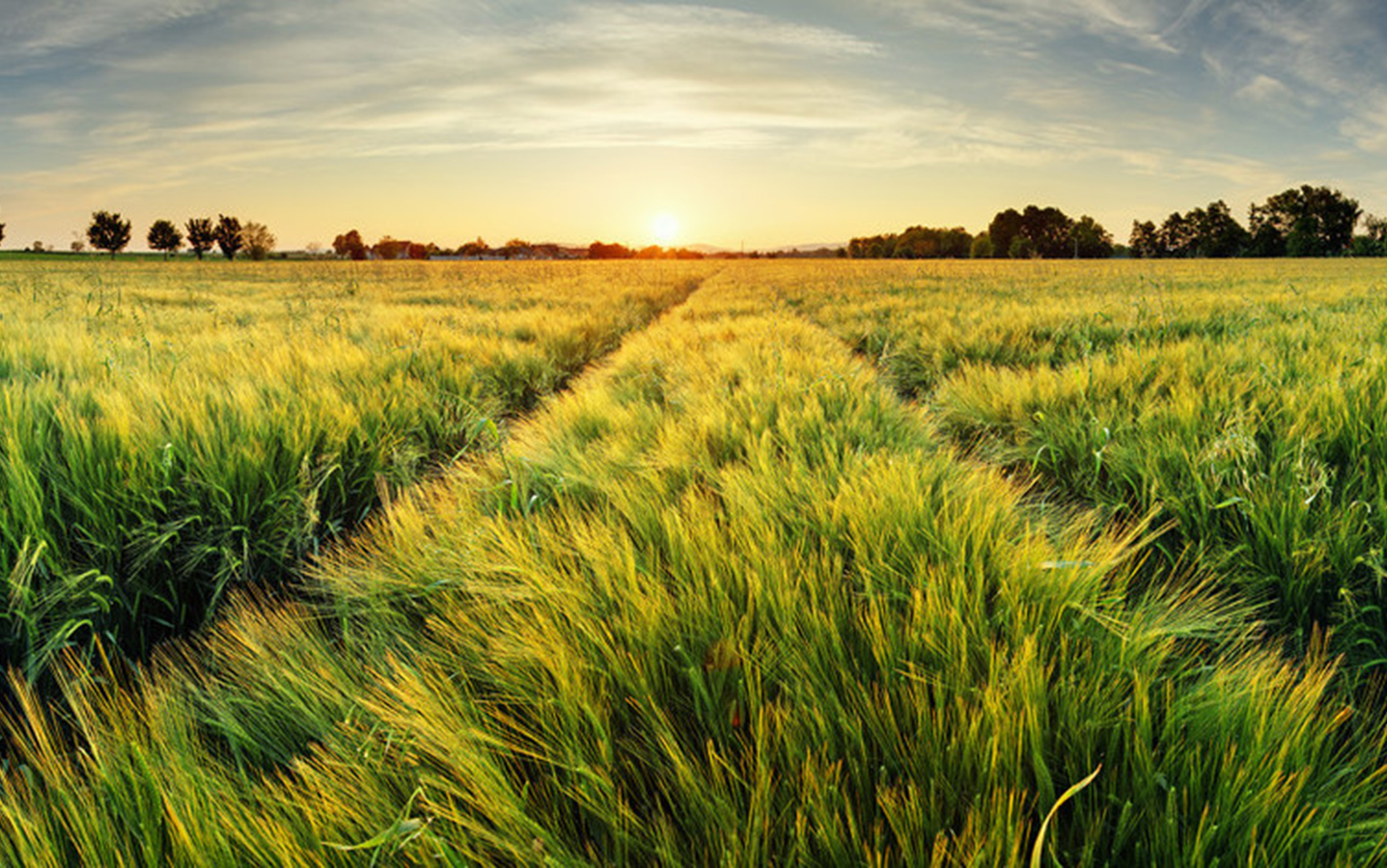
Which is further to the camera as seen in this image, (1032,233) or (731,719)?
(1032,233)

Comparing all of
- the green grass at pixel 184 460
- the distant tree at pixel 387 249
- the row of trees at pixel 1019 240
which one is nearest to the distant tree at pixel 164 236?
the distant tree at pixel 387 249

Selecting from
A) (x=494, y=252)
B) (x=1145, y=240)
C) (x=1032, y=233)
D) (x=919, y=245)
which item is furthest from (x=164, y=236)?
(x=1145, y=240)

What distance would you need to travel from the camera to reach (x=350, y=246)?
102 metres

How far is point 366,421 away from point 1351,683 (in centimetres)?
346

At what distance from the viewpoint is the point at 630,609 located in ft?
4.00

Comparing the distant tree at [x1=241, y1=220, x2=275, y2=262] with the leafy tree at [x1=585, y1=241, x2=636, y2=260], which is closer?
the distant tree at [x1=241, y1=220, x2=275, y2=262]

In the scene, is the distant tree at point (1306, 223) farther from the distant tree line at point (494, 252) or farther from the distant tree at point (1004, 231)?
the distant tree line at point (494, 252)

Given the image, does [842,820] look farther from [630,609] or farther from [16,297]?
[16,297]

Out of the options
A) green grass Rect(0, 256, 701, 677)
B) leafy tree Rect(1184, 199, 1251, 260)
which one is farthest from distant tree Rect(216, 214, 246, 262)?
leafy tree Rect(1184, 199, 1251, 260)

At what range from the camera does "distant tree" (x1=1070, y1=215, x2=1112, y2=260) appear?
97.9 metres

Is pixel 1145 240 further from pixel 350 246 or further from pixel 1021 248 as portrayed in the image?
pixel 350 246

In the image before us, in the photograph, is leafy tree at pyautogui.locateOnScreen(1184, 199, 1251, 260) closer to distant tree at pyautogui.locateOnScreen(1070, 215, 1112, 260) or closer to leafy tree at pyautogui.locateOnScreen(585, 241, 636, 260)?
distant tree at pyautogui.locateOnScreen(1070, 215, 1112, 260)

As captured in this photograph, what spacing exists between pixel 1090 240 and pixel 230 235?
133 meters

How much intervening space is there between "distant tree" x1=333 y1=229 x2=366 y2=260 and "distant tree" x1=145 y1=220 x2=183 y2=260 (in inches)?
907
